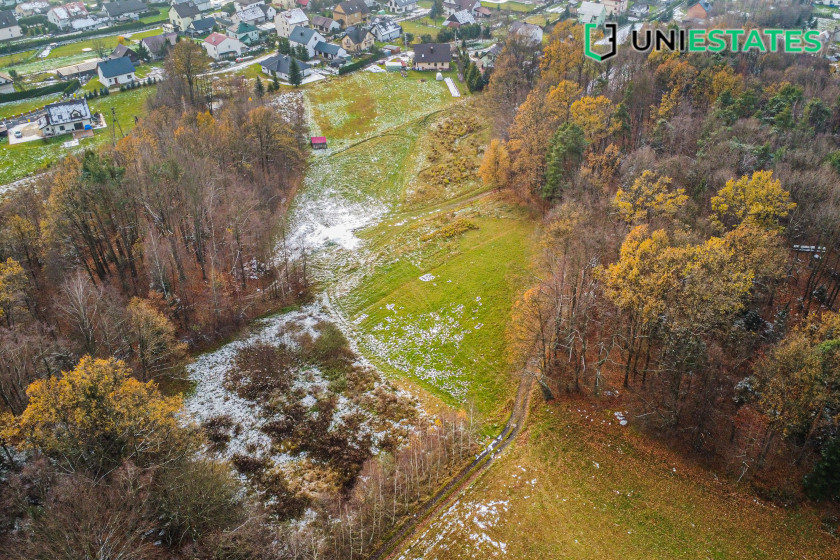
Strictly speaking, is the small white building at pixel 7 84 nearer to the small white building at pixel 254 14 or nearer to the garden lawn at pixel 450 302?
the small white building at pixel 254 14

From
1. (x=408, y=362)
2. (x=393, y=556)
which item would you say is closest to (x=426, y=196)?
(x=408, y=362)

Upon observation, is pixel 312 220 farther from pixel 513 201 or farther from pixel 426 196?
pixel 513 201

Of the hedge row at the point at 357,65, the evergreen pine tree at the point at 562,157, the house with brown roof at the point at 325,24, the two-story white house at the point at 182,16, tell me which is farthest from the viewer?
the two-story white house at the point at 182,16

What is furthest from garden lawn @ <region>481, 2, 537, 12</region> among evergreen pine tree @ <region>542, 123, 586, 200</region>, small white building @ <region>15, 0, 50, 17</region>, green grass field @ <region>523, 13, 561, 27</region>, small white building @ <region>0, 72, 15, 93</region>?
small white building @ <region>15, 0, 50, 17</region>

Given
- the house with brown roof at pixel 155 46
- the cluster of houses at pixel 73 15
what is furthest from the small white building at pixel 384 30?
the cluster of houses at pixel 73 15

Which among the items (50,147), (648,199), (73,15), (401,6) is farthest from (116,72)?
(648,199)

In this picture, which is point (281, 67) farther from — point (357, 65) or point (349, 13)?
point (349, 13)
